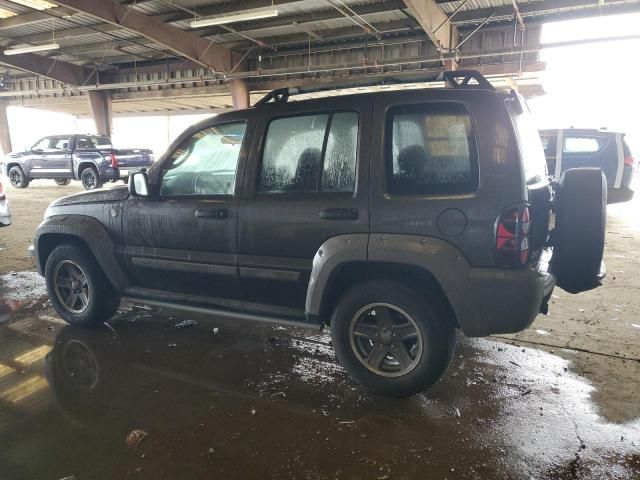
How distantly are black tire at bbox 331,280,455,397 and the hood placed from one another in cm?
210

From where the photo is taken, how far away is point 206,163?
3.45 m

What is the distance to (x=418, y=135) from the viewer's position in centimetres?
277

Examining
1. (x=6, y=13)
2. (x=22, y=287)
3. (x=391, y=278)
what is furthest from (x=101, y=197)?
(x=6, y=13)

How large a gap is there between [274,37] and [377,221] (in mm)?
13772

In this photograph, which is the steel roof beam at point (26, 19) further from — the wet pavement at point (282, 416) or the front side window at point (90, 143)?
the wet pavement at point (282, 416)

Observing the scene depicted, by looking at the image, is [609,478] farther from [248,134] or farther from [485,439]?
[248,134]

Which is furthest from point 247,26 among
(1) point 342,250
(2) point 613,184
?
(1) point 342,250

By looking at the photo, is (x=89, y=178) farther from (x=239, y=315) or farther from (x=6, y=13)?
(x=239, y=315)

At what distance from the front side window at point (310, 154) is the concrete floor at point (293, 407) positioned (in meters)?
1.36

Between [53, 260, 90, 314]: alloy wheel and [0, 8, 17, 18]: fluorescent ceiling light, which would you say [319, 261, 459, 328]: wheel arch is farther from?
[0, 8, 17, 18]: fluorescent ceiling light

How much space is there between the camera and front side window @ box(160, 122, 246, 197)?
3.32 m

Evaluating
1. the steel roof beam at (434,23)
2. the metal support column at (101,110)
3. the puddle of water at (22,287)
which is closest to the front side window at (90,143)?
the metal support column at (101,110)

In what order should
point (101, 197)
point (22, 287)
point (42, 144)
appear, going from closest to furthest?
point (101, 197) < point (22, 287) < point (42, 144)

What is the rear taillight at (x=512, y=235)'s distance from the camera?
249 centimetres
